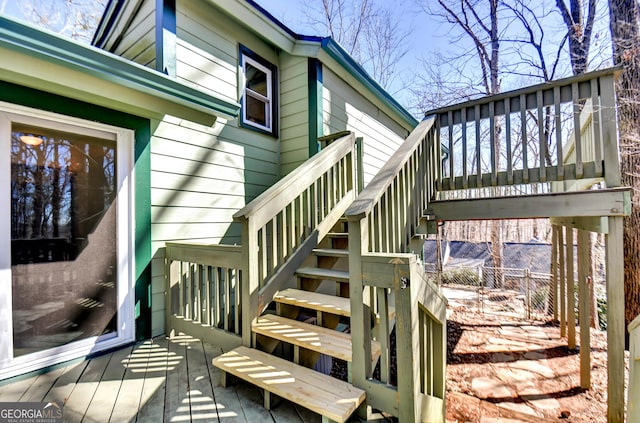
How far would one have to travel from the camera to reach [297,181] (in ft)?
9.48

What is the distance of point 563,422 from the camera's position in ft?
9.45

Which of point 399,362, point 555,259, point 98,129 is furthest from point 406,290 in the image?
point 555,259

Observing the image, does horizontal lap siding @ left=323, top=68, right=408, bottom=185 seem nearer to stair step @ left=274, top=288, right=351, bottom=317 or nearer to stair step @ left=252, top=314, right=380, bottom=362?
stair step @ left=274, top=288, right=351, bottom=317

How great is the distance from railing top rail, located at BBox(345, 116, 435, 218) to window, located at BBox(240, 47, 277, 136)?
7.64 feet

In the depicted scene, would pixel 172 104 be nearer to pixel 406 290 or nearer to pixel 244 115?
pixel 244 115

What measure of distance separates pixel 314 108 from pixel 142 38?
7.42 feet

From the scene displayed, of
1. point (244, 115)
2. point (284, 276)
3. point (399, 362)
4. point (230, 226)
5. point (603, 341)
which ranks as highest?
point (244, 115)

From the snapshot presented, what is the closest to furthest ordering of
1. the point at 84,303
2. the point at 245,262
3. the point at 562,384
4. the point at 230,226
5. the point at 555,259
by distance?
the point at 245,262 → the point at 84,303 → the point at 562,384 → the point at 230,226 → the point at 555,259

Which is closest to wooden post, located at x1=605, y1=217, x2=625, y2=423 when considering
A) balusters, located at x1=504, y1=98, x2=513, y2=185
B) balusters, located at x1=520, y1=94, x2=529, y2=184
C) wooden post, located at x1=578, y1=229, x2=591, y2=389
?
wooden post, located at x1=578, y1=229, x2=591, y2=389

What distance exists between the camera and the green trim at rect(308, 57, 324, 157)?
14.4 ft

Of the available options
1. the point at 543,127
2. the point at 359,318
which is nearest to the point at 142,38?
the point at 359,318

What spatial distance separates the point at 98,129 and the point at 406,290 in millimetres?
2949

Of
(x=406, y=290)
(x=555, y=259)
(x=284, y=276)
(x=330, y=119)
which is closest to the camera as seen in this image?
(x=406, y=290)

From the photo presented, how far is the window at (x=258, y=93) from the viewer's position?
4.28 metres
